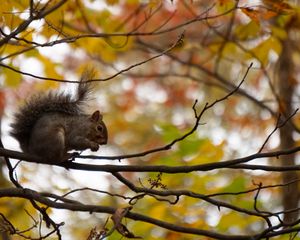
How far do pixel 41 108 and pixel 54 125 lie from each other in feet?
0.47

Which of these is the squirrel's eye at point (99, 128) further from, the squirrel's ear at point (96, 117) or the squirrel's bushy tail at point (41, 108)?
the squirrel's bushy tail at point (41, 108)

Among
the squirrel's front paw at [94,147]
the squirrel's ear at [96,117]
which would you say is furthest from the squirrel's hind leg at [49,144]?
the squirrel's ear at [96,117]

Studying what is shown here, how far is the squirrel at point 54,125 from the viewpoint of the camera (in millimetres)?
3658

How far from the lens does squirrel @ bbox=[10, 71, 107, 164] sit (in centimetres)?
366

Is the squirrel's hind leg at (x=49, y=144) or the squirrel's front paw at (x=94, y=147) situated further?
the squirrel's front paw at (x=94, y=147)

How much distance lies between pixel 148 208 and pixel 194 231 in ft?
7.76

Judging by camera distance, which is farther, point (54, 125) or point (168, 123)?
point (168, 123)

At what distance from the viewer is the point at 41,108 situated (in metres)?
3.87

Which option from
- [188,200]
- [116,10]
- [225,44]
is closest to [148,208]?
[188,200]

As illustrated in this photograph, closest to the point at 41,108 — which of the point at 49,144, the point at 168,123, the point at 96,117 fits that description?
the point at 49,144

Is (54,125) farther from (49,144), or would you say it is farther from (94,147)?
(94,147)

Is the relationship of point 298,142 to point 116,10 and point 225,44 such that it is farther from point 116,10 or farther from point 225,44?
point 116,10

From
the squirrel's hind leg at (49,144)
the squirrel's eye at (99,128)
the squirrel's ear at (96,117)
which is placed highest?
the squirrel's ear at (96,117)

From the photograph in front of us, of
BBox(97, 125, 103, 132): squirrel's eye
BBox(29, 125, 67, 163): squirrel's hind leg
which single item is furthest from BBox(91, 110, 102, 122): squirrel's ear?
BBox(29, 125, 67, 163): squirrel's hind leg
